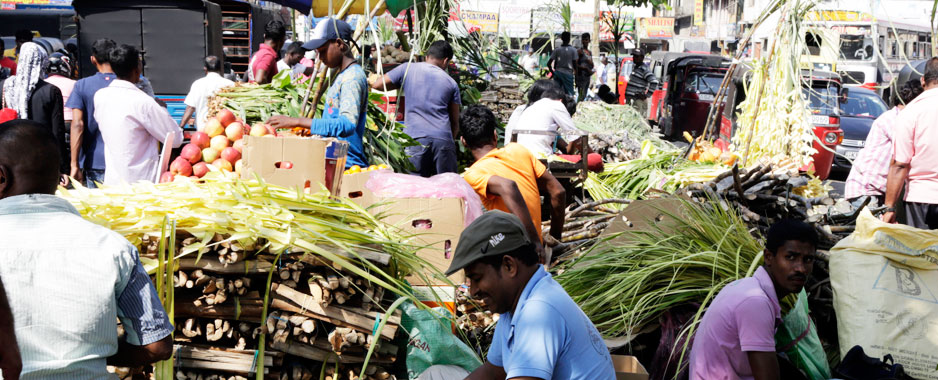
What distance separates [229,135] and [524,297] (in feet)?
11.6

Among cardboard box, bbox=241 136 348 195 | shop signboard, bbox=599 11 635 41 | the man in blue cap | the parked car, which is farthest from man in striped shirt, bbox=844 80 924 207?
shop signboard, bbox=599 11 635 41

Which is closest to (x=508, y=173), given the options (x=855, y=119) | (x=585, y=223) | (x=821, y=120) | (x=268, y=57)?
(x=585, y=223)

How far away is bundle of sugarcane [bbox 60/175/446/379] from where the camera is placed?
3197mm

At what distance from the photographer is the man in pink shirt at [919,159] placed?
5.38 m

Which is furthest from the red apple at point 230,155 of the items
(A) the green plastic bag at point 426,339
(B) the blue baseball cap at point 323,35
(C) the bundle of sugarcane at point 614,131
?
(C) the bundle of sugarcane at point 614,131

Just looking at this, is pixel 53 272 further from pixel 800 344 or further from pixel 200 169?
pixel 800 344

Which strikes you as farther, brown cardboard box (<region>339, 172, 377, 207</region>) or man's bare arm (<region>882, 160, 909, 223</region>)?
man's bare arm (<region>882, 160, 909, 223</region>)

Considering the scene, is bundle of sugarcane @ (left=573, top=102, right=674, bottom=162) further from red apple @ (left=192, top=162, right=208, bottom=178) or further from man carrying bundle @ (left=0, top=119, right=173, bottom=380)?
man carrying bundle @ (left=0, top=119, right=173, bottom=380)

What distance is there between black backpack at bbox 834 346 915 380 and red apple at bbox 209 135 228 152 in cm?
393

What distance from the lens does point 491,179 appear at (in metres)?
4.77

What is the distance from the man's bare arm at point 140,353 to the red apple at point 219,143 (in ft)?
10.3

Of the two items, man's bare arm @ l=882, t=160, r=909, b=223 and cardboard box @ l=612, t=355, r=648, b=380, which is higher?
man's bare arm @ l=882, t=160, r=909, b=223

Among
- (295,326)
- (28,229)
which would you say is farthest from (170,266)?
(28,229)

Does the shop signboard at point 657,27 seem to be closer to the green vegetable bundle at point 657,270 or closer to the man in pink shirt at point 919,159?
the man in pink shirt at point 919,159
